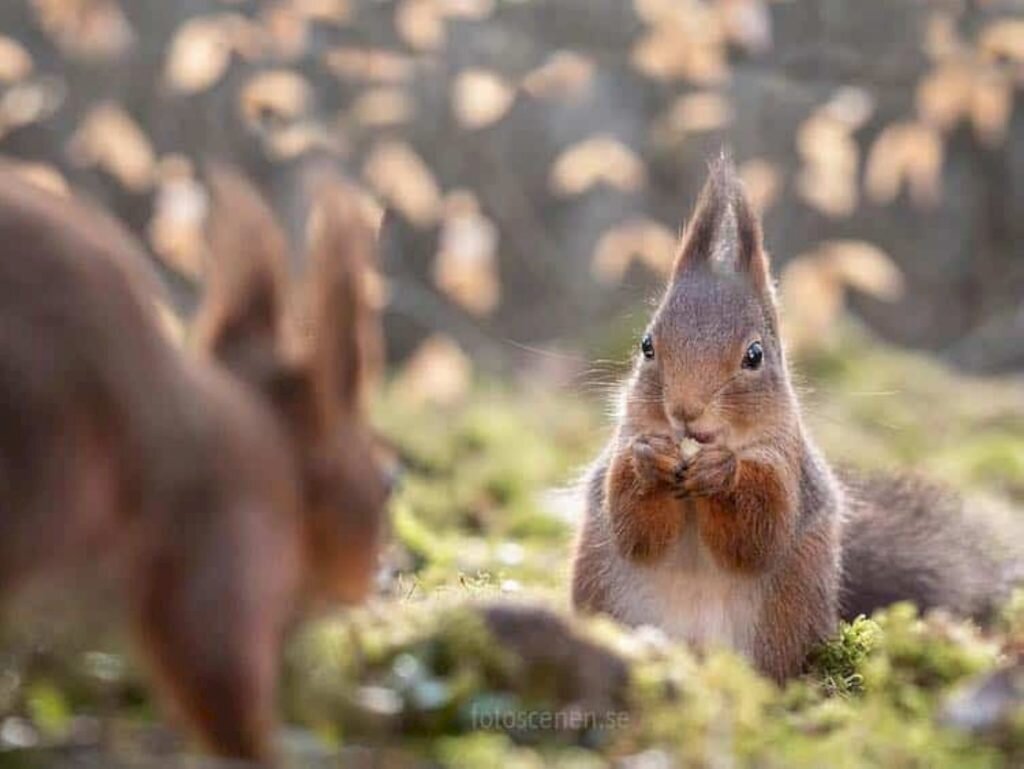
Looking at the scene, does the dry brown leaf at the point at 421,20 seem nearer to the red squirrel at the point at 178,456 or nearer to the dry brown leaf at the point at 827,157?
the dry brown leaf at the point at 827,157

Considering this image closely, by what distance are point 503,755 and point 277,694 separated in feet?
1.03

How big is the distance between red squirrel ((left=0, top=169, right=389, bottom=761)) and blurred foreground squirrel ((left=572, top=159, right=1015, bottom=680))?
1.37m

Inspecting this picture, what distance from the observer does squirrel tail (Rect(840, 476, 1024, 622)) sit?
3.93 m

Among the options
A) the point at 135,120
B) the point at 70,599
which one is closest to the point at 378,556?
the point at 70,599

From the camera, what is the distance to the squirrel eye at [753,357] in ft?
11.4

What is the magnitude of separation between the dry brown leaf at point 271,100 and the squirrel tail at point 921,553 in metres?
2.50

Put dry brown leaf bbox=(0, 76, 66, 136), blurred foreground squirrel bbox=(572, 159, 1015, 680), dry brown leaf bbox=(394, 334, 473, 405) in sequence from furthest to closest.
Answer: dry brown leaf bbox=(394, 334, 473, 405), dry brown leaf bbox=(0, 76, 66, 136), blurred foreground squirrel bbox=(572, 159, 1015, 680)

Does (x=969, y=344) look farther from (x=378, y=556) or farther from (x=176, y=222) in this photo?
(x=378, y=556)

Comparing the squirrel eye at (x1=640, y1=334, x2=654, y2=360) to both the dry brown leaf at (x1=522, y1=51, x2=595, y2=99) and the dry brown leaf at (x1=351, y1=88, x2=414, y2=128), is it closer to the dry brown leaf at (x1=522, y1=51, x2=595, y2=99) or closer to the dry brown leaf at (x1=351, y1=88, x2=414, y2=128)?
the dry brown leaf at (x1=522, y1=51, x2=595, y2=99)

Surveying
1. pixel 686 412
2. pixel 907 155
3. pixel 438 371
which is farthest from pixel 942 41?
pixel 686 412

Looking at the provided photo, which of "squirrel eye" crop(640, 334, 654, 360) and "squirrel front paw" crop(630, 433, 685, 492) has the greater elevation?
"squirrel eye" crop(640, 334, 654, 360)

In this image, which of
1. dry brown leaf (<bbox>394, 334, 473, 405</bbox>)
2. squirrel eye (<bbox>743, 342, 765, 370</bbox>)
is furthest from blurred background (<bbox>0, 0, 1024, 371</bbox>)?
squirrel eye (<bbox>743, 342, 765, 370</bbox>)

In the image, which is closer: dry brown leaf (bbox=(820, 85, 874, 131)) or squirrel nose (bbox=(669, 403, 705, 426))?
squirrel nose (bbox=(669, 403, 705, 426))

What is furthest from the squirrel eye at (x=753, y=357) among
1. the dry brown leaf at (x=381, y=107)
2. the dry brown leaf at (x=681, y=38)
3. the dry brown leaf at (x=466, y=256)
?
the dry brown leaf at (x=381, y=107)
